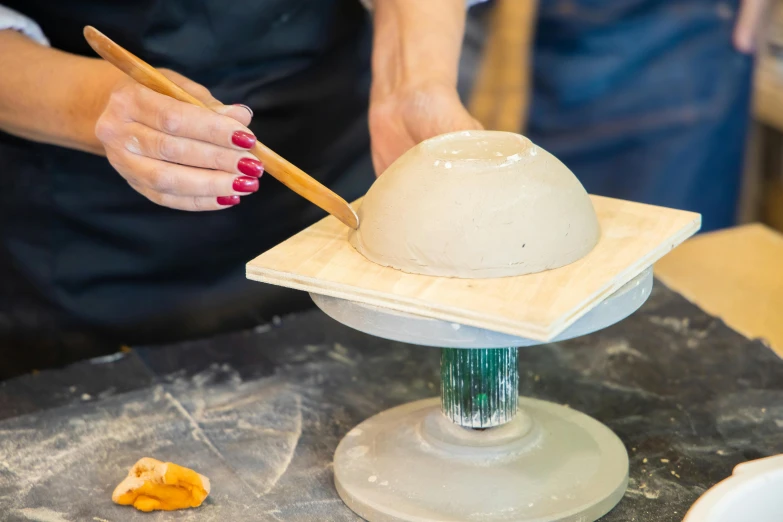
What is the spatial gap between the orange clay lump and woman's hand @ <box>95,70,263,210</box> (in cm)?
34

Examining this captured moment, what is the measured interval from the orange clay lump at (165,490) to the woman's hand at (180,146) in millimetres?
336

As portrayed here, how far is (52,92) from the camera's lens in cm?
138

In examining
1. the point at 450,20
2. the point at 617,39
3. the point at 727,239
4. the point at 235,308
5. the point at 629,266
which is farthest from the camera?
the point at 617,39

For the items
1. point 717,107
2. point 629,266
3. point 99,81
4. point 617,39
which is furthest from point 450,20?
point 717,107

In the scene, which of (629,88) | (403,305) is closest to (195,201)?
(403,305)

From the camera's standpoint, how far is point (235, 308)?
185cm

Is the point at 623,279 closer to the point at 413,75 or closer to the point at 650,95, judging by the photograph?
the point at 413,75

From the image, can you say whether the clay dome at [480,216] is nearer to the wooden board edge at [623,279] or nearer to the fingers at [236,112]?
the wooden board edge at [623,279]

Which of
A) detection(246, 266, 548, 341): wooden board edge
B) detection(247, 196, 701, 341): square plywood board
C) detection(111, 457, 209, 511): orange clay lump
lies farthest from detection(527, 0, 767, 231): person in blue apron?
detection(111, 457, 209, 511): orange clay lump

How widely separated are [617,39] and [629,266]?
171 cm

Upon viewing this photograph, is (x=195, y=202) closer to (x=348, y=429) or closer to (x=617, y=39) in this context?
(x=348, y=429)

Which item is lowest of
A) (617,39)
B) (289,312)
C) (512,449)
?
(289,312)

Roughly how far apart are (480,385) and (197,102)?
0.50m

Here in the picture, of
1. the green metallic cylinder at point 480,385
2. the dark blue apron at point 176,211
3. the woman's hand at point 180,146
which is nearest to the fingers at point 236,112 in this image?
the woman's hand at point 180,146
